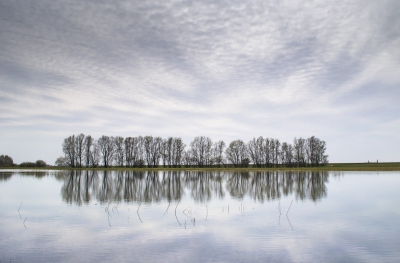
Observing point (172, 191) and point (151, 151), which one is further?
point (151, 151)

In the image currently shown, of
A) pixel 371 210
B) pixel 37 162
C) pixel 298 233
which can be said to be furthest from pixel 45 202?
pixel 37 162

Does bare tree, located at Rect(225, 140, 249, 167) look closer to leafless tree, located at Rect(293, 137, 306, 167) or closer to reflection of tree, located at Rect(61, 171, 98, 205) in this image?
leafless tree, located at Rect(293, 137, 306, 167)

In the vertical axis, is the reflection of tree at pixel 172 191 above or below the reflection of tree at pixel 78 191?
below

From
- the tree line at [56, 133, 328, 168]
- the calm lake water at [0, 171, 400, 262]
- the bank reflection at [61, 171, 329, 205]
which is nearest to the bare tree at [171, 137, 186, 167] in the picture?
the tree line at [56, 133, 328, 168]

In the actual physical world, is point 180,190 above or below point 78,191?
below

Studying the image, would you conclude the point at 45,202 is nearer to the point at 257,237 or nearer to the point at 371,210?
the point at 257,237

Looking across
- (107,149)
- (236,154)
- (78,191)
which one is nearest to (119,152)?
(107,149)

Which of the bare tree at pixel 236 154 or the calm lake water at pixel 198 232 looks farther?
the bare tree at pixel 236 154

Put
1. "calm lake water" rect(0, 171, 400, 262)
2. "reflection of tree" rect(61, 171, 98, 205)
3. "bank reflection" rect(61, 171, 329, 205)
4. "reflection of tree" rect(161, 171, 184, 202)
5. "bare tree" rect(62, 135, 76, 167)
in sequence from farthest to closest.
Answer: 1. "bare tree" rect(62, 135, 76, 167)
2. "reflection of tree" rect(161, 171, 184, 202)
3. "bank reflection" rect(61, 171, 329, 205)
4. "reflection of tree" rect(61, 171, 98, 205)
5. "calm lake water" rect(0, 171, 400, 262)

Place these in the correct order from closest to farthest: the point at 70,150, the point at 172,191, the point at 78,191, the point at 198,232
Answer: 1. the point at 198,232
2. the point at 78,191
3. the point at 172,191
4. the point at 70,150

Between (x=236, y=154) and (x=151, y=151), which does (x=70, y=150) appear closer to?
(x=151, y=151)

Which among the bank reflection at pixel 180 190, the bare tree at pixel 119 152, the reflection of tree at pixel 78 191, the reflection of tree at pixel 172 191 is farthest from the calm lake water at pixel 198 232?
the bare tree at pixel 119 152

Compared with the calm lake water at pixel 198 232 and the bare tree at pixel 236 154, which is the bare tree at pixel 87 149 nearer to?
the bare tree at pixel 236 154

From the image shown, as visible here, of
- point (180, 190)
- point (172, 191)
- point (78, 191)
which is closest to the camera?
point (78, 191)
